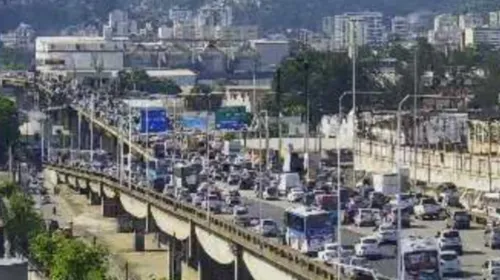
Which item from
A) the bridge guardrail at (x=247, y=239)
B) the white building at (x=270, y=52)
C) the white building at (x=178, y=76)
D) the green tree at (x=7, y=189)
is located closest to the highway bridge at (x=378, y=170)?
the bridge guardrail at (x=247, y=239)

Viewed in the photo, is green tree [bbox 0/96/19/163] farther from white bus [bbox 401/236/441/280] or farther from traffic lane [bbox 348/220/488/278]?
white bus [bbox 401/236/441/280]

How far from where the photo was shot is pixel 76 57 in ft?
468

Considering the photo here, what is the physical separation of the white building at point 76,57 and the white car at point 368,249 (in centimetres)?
10626

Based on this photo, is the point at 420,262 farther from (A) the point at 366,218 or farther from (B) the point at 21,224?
(B) the point at 21,224

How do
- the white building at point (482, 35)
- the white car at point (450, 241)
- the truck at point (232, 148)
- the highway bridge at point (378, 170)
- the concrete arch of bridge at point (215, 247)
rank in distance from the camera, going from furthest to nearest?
the white building at point (482, 35) → the truck at point (232, 148) → the concrete arch of bridge at point (215, 247) → the white car at point (450, 241) → the highway bridge at point (378, 170)

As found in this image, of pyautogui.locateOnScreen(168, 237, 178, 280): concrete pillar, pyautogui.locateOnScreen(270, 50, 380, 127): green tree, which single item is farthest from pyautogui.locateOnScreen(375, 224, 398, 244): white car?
pyautogui.locateOnScreen(270, 50, 380, 127): green tree

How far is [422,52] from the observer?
108 metres

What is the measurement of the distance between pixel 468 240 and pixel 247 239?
4.22 metres

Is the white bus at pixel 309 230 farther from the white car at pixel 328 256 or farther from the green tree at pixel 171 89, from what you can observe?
the green tree at pixel 171 89

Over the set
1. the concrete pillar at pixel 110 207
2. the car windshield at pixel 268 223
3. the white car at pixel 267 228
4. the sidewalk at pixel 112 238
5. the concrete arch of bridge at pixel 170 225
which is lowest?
the sidewalk at pixel 112 238

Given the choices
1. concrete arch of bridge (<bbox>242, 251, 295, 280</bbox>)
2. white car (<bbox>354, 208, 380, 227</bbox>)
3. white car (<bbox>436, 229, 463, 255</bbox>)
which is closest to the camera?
white car (<bbox>436, 229, 463, 255</bbox>)

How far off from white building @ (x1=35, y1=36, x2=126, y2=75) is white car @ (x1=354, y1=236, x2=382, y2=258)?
106m

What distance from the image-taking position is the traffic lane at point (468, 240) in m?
28.1

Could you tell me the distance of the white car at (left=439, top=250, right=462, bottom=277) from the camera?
26203 mm
